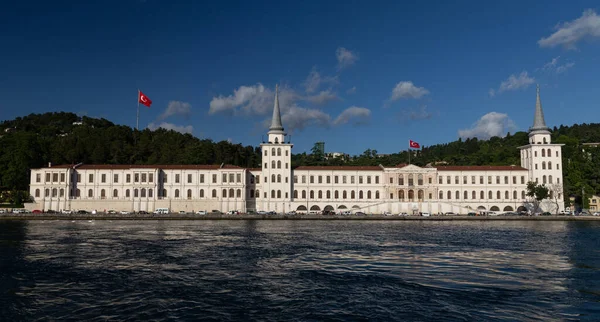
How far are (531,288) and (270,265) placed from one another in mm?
14859

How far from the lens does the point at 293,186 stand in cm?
8669

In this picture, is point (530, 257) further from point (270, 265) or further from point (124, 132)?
point (124, 132)

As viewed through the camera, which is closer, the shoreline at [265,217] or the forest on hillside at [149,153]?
the shoreline at [265,217]

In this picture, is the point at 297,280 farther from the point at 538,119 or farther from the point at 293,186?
the point at 538,119

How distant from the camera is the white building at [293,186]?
8200 cm

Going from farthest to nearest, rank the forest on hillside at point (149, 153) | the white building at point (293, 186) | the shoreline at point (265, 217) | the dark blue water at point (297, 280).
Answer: the forest on hillside at point (149, 153) < the white building at point (293, 186) < the shoreline at point (265, 217) < the dark blue water at point (297, 280)

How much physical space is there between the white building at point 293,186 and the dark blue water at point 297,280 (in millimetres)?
40081

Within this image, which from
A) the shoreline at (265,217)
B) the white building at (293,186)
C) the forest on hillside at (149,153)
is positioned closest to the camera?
the shoreline at (265,217)

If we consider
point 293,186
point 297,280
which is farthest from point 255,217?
point 297,280

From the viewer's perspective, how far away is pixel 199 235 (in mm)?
48906

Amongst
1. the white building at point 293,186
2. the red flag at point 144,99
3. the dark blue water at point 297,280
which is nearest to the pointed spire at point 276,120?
the white building at point 293,186

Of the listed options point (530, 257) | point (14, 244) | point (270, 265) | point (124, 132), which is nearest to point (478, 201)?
point (530, 257)

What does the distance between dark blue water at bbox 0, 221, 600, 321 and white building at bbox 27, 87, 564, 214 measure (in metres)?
40.1

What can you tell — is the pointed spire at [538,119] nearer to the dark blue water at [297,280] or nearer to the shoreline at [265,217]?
the shoreline at [265,217]
